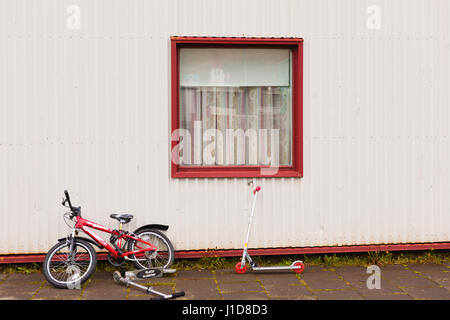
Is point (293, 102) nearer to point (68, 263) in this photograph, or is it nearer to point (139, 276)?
point (139, 276)

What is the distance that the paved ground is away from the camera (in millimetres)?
6125

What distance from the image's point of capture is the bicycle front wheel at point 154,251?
7.06 meters

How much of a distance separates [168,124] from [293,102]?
1.74m

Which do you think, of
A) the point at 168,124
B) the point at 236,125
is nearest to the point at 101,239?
the point at 168,124

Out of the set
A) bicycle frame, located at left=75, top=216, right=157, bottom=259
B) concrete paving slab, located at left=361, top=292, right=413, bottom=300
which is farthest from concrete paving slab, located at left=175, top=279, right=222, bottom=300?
concrete paving slab, located at left=361, top=292, right=413, bottom=300

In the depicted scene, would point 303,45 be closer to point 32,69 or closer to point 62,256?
point 32,69

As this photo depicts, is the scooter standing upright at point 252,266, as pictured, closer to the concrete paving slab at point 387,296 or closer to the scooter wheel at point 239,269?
the scooter wheel at point 239,269

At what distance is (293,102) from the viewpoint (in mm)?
7773

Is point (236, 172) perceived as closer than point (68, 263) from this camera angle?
No

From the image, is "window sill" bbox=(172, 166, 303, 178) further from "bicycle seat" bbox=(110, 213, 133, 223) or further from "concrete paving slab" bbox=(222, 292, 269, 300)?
"concrete paving slab" bbox=(222, 292, 269, 300)

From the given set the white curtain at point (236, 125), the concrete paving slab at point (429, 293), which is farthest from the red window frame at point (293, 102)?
the concrete paving slab at point (429, 293)

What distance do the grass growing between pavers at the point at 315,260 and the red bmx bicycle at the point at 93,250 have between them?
1.06ft

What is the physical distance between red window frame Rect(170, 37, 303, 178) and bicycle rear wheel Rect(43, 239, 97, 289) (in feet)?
4.94
